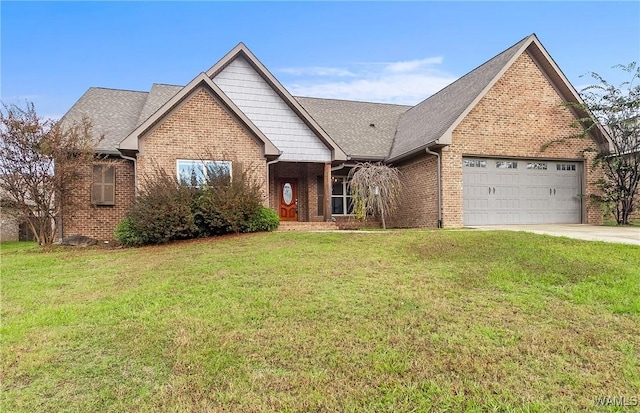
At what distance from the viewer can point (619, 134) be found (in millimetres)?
15609

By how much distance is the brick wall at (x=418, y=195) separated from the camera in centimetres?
1496

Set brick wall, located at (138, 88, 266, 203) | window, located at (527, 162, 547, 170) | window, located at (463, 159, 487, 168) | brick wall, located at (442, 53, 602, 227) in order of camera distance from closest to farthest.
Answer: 1. brick wall, located at (138, 88, 266, 203)
2. brick wall, located at (442, 53, 602, 227)
3. window, located at (463, 159, 487, 168)
4. window, located at (527, 162, 547, 170)

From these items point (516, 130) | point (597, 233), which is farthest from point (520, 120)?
point (597, 233)

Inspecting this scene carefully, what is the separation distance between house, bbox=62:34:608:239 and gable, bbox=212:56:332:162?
40mm

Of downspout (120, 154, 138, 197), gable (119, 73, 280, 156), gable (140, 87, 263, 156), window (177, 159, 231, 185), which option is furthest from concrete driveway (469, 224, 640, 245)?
downspout (120, 154, 138, 197)

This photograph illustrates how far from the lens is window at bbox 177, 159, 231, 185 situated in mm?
11781

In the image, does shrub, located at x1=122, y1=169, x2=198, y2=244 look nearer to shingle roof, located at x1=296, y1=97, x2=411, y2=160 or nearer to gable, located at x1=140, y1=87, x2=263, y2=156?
gable, located at x1=140, y1=87, x2=263, y2=156

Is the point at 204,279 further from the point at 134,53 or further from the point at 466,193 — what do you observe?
the point at 134,53

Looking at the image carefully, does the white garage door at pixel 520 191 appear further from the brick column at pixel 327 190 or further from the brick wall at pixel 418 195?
the brick column at pixel 327 190

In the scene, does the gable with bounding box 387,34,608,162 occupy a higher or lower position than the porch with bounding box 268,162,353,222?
higher

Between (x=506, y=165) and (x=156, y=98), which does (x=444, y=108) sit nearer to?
(x=506, y=165)

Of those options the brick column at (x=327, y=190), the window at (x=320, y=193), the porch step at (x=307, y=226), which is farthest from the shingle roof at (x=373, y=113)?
the porch step at (x=307, y=226)

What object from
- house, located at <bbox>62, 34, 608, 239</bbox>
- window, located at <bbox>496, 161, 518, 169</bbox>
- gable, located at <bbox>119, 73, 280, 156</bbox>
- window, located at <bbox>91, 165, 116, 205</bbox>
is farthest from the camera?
window, located at <bbox>496, 161, 518, 169</bbox>

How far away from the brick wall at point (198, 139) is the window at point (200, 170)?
17cm
